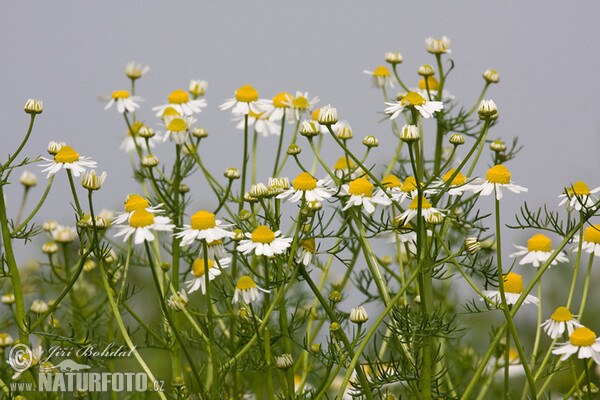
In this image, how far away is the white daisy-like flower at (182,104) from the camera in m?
1.44

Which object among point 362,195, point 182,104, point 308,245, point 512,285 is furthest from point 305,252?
point 182,104

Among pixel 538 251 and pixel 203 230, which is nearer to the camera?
pixel 203 230

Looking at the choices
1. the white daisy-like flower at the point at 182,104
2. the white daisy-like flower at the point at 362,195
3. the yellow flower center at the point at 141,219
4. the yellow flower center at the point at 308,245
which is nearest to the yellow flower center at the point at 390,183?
the white daisy-like flower at the point at 362,195

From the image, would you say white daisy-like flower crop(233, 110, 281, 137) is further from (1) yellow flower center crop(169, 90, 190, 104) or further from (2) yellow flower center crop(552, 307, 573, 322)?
(2) yellow flower center crop(552, 307, 573, 322)

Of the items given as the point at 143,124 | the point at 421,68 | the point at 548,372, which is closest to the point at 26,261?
the point at 143,124

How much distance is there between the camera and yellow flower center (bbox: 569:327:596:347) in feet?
3.30

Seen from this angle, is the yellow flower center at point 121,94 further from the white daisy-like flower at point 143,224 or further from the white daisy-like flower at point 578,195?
the white daisy-like flower at point 578,195

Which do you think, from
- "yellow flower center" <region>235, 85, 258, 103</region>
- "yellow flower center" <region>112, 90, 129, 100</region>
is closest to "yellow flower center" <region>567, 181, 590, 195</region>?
"yellow flower center" <region>235, 85, 258, 103</region>

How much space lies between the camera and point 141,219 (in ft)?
3.09

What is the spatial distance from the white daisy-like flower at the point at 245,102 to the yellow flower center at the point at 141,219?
0.46 m

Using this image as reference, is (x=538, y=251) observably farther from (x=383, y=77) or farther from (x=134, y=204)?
(x=134, y=204)

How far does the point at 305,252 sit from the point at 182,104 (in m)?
0.56

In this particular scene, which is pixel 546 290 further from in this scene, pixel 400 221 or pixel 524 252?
pixel 400 221

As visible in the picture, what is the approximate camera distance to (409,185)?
1.08 m
